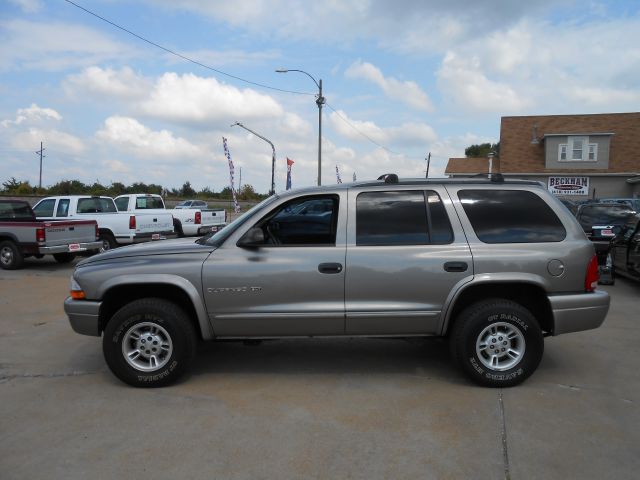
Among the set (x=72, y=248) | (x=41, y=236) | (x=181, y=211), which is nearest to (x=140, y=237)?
(x=72, y=248)

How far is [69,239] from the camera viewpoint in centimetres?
1211

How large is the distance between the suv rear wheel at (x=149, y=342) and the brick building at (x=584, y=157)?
3071 cm

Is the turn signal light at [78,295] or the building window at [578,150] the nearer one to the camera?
the turn signal light at [78,295]

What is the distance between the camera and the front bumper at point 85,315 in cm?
452

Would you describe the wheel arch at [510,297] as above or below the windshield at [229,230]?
below

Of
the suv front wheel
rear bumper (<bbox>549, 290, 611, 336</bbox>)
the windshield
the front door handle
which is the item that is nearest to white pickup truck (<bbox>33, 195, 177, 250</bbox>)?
the windshield

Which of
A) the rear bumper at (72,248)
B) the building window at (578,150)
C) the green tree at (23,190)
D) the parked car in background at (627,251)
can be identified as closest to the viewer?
the parked car in background at (627,251)

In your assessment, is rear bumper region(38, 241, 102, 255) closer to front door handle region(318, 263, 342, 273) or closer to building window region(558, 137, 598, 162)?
front door handle region(318, 263, 342, 273)

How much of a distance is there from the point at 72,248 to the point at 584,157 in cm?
3036

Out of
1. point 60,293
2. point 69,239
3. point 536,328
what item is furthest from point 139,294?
point 69,239

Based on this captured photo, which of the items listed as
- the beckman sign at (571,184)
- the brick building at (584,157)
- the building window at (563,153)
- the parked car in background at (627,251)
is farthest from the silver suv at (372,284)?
the building window at (563,153)

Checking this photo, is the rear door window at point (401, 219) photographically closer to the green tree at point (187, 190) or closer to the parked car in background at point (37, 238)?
the parked car in background at point (37, 238)

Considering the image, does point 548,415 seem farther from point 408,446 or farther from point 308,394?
point 308,394

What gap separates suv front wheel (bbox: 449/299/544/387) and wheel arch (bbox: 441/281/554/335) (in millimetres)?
104
